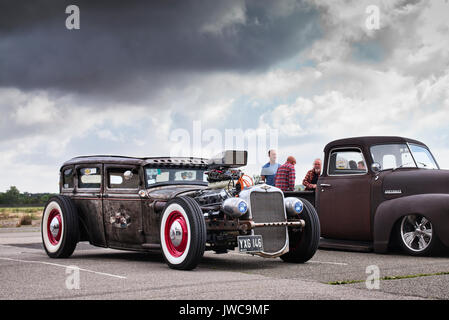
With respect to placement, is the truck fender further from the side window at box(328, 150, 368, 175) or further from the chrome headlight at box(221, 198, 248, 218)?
the chrome headlight at box(221, 198, 248, 218)

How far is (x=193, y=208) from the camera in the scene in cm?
755

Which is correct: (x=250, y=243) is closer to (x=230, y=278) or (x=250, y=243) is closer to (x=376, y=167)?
(x=230, y=278)

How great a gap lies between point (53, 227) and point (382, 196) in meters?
5.65

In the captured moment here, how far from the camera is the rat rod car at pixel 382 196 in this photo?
31.2 ft

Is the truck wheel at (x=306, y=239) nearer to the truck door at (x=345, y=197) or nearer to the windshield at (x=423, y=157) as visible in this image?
the truck door at (x=345, y=197)

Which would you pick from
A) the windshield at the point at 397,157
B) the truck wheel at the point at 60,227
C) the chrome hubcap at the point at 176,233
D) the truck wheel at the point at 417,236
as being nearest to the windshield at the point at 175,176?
the chrome hubcap at the point at 176,233

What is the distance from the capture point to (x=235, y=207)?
7734mm

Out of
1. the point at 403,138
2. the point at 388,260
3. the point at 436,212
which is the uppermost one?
the point at 403,138

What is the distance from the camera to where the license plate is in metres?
7.54

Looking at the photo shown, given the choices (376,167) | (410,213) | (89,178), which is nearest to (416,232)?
(410,213)
